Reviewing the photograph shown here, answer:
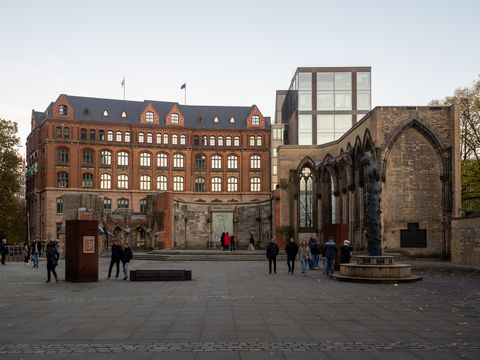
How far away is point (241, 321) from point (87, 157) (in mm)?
75411

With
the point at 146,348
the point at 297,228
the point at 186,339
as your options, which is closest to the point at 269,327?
the point at 186,339

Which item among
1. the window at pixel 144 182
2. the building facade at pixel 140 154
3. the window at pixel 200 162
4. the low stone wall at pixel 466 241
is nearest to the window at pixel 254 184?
the building facade at pixel 140 154

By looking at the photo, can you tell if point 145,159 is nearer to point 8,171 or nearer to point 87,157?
point 87,157

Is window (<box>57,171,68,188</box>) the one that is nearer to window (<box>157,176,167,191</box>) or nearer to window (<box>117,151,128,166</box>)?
window (<box>117,151,128,166</box>)

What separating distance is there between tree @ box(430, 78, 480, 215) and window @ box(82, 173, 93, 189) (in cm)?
5174

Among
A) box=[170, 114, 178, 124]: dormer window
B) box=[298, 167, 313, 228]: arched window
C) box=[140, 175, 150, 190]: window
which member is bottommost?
box=[298, 167, 313, 228]: arched window

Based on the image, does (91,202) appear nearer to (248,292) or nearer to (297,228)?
(297,228)

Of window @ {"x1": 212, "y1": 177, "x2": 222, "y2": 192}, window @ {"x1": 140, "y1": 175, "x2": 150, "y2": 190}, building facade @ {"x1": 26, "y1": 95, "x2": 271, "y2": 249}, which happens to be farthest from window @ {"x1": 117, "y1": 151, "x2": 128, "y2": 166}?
window @ {"x1": 212, "y1": 177, "x2": 222, "y2": 192}

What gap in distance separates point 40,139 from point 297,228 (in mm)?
53093

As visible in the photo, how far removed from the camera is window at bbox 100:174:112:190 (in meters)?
84.5

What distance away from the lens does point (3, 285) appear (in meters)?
21.5

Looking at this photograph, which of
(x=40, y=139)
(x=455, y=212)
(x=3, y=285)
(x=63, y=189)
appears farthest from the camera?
(x=40, y=139)

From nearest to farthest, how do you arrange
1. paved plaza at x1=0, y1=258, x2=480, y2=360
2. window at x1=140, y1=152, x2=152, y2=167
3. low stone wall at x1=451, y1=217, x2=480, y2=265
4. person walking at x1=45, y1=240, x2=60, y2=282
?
paved plaza at x1=0, y1=258, x2=480, y2=360, person walking at x1=45, y1=240, x2=60, y2=282, low stone wall at x1=451, y1=217, x2=480, y2=265, window at x1=140, y1=152, x2=152, y2=167

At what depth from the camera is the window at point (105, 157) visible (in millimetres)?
84562
